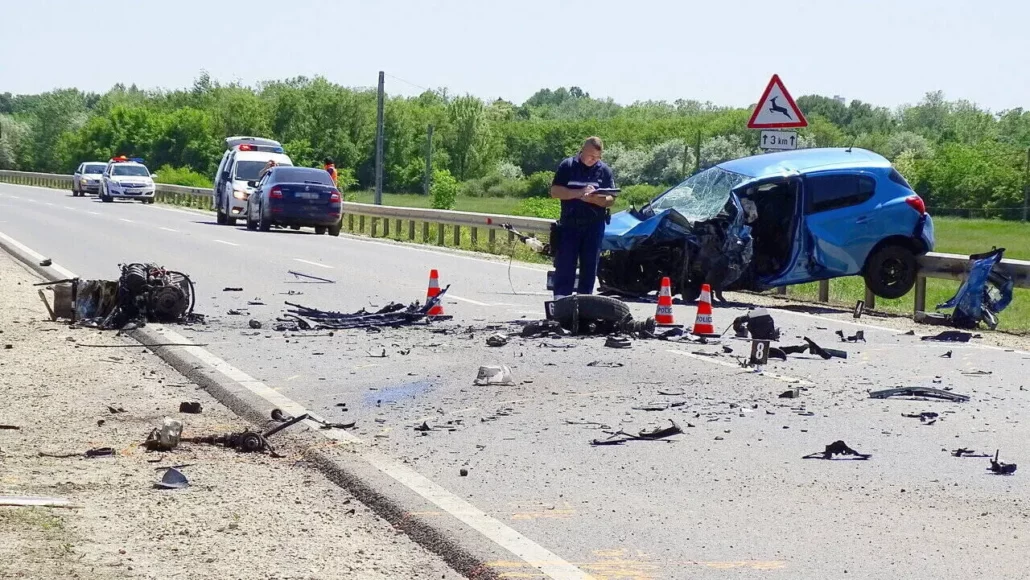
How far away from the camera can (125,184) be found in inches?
2160

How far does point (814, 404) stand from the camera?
909cm

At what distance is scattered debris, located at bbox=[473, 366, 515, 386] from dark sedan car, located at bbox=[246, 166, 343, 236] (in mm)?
23990

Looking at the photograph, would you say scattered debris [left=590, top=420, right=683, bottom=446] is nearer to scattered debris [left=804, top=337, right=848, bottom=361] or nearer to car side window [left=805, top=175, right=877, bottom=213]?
scattered debris [left=804, top=337, right=848, bottom=361]

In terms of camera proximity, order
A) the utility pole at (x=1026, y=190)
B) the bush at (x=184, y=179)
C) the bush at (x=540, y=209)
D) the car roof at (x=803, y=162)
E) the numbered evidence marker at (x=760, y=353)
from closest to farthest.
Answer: the numbered evidence marker at (x=760, y=353), the car roof at (x=803, y=162), the bush at (x=540, y=209), the utility pole at (x=1026, y=190), the bush at (x=184, y=179)

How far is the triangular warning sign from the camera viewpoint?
19.6 metres

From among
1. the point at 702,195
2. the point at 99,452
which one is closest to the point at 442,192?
the point at 702,195

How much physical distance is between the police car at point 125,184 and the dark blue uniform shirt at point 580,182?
4364cm

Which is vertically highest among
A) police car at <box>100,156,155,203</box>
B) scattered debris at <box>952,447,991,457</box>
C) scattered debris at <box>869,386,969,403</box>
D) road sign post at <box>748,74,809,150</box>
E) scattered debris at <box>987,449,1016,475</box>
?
road sign post at <box>748,74,809,150</box>

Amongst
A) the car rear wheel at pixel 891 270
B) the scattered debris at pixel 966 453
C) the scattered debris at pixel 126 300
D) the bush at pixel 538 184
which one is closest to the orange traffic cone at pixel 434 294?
the scattered debris at pixel 126 300

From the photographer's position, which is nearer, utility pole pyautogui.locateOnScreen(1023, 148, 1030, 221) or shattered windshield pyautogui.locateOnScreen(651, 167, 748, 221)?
shattered windshield pyautogui.locateOnScreen(651, 167, 748, 221)

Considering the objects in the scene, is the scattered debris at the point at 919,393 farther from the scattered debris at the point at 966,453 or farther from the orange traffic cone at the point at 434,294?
the orange traffic cone at the point at 434,294

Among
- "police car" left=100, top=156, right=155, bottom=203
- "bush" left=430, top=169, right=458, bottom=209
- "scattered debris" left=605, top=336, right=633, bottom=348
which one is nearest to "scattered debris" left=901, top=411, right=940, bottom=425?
"scattered debris" left=605, top=336, right=633, bottom=348

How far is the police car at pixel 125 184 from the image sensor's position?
2158 inches

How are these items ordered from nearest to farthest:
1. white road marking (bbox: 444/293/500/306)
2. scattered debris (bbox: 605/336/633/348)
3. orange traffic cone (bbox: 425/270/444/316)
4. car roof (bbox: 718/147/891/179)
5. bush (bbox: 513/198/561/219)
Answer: scattered debris (bbox: 605/336/633/348) → orange traffic cone (bbox: 425/270/444/316) → white road marking (bbox: 444/293/500/306) → car roof (bbox: 718/147/891/179) → bush (bbox: 513/198/561/219)
